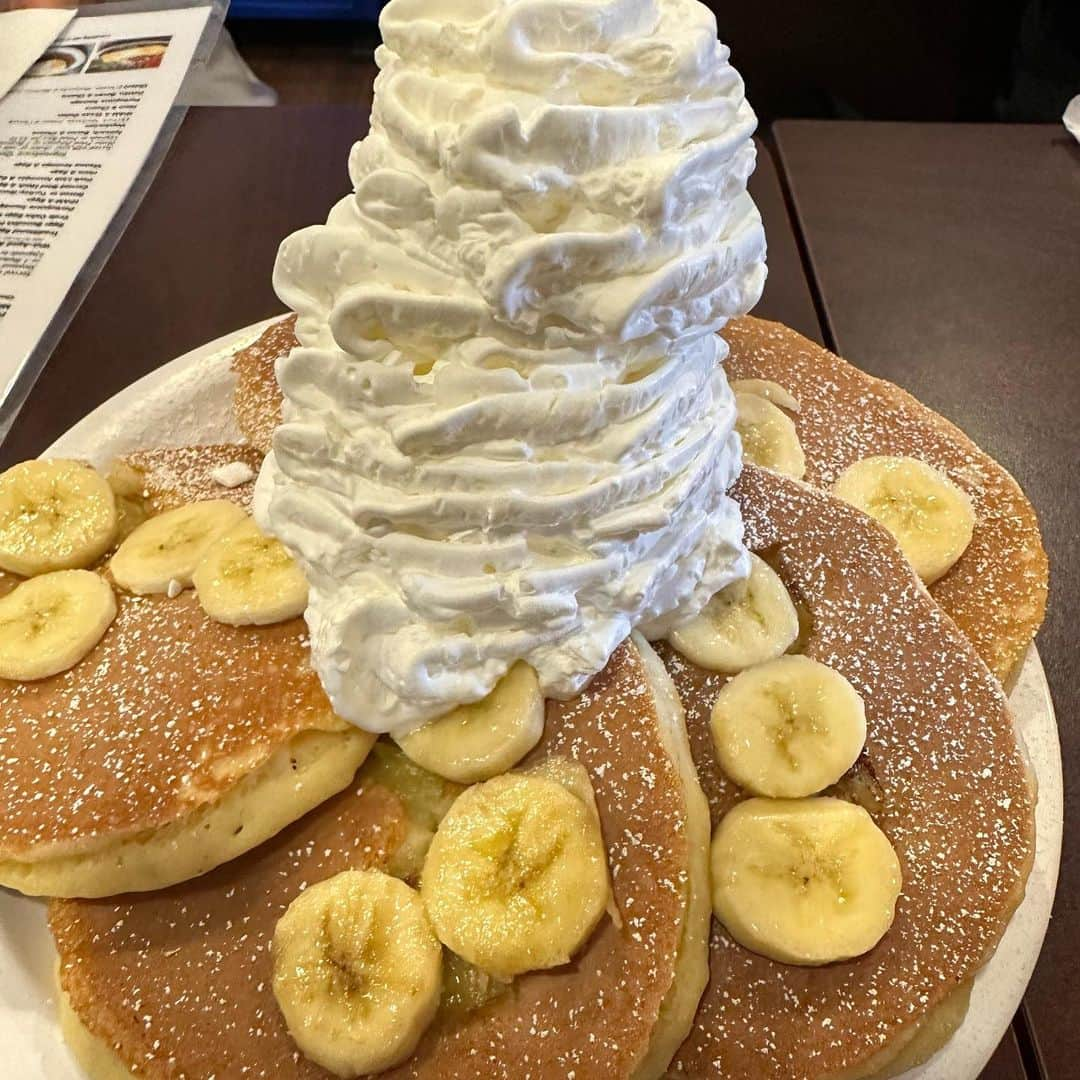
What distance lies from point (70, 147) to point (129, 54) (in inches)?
18.6

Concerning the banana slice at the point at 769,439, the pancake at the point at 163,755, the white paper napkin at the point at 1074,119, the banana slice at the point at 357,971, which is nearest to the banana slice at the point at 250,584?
the pancake at the point at 163,755

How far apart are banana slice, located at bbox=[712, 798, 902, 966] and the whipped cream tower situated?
0.27 m

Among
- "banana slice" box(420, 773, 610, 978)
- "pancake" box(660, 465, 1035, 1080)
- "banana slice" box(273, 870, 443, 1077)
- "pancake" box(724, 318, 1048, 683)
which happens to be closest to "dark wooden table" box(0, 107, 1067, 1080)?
"pancake" box(724, 318, 1048, 683)

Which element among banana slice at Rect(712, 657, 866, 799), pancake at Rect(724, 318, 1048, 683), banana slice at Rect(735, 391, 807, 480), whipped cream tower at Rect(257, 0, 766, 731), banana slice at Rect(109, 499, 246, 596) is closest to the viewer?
whipped cream tower at Rect(257, 0, 766, 731)

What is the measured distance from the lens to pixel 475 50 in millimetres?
882

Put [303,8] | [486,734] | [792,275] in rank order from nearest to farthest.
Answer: [486,734] < [792,275] < [303,8]

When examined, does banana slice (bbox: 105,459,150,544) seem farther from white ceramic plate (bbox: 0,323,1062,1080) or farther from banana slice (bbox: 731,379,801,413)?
banana slice (bbox: 731,379,801,413)

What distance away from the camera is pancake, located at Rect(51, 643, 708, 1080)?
93 cm

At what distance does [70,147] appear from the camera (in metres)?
2.44

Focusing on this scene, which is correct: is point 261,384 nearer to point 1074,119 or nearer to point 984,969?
point 984,969

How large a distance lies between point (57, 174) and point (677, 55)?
2070 millimetres

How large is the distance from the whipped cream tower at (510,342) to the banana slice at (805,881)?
0.27 meters

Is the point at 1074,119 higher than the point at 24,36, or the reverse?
the point at 24,36

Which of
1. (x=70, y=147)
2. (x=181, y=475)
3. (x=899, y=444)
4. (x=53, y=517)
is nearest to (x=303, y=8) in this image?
(x=70, y=147)
